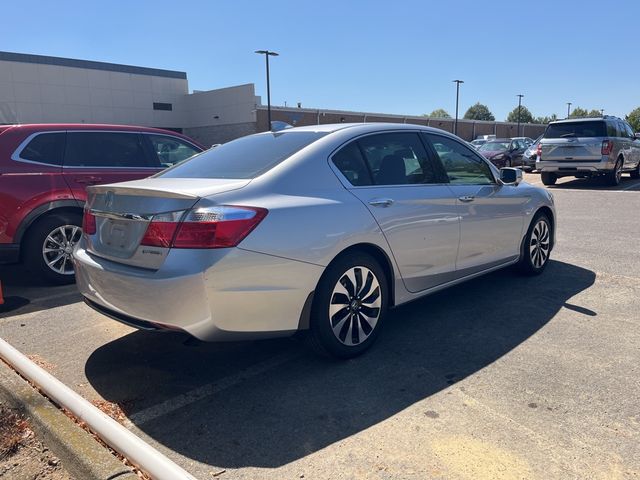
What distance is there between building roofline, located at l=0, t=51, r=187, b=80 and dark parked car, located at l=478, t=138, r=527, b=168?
114ft

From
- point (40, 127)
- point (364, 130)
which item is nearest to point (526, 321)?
point (364, 130)

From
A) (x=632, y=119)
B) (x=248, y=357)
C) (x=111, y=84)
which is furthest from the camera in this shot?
(x=632, y=119)

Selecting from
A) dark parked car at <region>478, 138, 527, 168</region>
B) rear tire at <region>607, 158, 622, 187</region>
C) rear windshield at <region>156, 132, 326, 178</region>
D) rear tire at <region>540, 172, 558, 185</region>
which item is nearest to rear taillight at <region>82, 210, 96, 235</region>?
rear windshield at <region>156, 132, 326, 178</region>

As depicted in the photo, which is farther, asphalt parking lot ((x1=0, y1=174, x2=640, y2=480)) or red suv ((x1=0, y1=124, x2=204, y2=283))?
red suv ((x1=0, y1=124, x2=204, y2=283))

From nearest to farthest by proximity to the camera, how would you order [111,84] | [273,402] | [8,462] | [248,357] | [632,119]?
1. [8,462]
2. [273,402]
3. [248,357]
4. [111,84]
5. [632,119]

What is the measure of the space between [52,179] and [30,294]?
1.26 m

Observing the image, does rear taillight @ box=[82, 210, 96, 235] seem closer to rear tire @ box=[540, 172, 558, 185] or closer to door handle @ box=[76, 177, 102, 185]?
door handle @ box=[76, 177, 102, 185]

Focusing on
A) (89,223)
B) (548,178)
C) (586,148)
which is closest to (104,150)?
(89,223)

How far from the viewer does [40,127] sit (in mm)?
5691

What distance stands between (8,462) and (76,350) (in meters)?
1.40

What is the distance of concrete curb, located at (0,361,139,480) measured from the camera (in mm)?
2391

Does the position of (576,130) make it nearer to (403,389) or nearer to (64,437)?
(403,389)

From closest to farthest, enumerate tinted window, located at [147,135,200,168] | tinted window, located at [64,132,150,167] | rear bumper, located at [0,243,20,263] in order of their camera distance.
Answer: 1. rear bumper, located at [0,243,20,263]
2. tinted window, located at [64,132,150,167]
3. tinted window, located at [147,135,200,168]

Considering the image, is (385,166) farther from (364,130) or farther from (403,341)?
(403,341)
